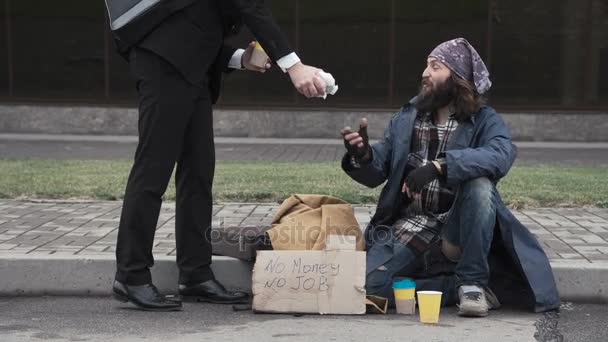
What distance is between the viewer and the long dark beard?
4.77 metres

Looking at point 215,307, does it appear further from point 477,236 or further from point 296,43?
point 296,43

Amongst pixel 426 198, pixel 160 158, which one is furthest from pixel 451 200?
pixel 160 158

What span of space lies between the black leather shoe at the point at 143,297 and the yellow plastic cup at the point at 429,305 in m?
1.15

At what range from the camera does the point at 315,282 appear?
181 inches

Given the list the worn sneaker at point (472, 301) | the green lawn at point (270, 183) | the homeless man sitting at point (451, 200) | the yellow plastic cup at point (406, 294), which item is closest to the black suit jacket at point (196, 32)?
the homeless man sitting at point (451, 200)

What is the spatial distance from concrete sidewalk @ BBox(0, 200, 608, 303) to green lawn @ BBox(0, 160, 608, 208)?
56 centimetres

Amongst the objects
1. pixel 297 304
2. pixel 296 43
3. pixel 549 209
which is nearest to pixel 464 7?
pixel 296 43

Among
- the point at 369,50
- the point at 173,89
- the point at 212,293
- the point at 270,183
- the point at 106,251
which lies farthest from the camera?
the point at 369,50

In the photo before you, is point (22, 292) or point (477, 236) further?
point (22, 292)

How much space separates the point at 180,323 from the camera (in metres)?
4.46

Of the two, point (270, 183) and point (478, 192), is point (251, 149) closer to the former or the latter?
point (270, 183)

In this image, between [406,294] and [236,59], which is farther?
[236,59]

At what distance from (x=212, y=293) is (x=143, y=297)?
0.38m

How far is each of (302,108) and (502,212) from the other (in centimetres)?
998
